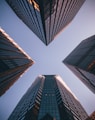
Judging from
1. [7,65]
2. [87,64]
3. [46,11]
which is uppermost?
[46,11]

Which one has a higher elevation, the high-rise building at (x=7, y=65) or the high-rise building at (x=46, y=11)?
the high-rise building at (x=46, y=11)

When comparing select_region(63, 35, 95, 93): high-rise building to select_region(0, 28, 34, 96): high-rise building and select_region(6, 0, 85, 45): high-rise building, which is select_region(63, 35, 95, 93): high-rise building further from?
select_region(0, 28, 34, 96): high-rise building

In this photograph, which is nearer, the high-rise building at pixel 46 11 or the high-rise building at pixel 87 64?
the high-rise building at pixel 46 11

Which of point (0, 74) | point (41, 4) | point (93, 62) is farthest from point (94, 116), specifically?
point (0, 74)

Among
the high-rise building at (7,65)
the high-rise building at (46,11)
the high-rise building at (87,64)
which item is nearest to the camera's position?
the high-rise building at (46,11)

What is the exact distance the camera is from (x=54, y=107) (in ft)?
164

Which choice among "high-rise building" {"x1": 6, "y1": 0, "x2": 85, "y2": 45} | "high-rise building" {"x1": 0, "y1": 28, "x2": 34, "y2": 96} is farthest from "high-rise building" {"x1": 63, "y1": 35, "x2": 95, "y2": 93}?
"high-rise building" {"x1": 0, "y1": 28, "x2": 34, "y2": 96}

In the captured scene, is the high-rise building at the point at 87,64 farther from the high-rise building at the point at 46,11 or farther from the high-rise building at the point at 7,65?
the high-rise building at the point at 7,65

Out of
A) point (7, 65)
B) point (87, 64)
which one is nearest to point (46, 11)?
point (87, 64)

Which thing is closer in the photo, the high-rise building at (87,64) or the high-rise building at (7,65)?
the high-rise building at (87,64)

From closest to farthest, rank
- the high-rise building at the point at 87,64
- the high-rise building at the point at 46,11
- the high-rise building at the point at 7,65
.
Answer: the high-rise building at the point at 46,11 → the high-rise building at the point at 87,64 → the high-rise building at the point at 7,65

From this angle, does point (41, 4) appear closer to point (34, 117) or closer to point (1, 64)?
point (1, 64)

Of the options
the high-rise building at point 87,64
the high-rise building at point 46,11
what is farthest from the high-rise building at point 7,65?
the high-rise building at point 87,64

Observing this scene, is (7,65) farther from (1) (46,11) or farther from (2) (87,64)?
(1) (46,11)
